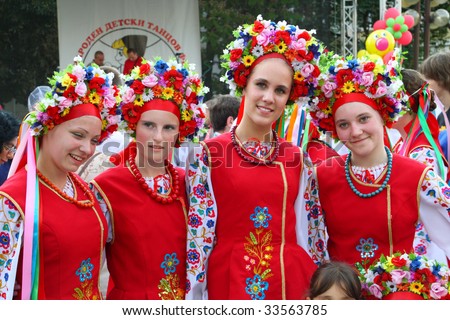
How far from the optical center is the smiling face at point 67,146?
332cm

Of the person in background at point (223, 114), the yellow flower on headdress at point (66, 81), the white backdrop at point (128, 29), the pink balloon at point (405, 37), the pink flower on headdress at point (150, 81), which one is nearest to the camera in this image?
the yellow flower on headdress at point (66, 81)

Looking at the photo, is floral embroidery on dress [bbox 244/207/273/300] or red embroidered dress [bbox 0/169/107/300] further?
floral embroidery on dress [bbox 244/207/273/300]

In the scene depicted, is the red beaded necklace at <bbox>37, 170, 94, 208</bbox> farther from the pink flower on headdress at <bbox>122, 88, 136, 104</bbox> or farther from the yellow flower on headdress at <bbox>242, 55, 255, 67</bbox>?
the yellow flower on headdress at <bbox>242, 55, 255, 67</bbox>

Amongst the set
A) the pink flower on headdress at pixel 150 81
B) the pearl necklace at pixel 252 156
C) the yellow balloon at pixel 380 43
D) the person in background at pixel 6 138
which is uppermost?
the yellow balloon at pixel 380 43

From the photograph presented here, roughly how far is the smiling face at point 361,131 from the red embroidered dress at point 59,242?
1306mm

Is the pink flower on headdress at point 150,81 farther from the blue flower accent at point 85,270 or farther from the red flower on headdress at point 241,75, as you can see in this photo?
the blue flower accent at point 85,270

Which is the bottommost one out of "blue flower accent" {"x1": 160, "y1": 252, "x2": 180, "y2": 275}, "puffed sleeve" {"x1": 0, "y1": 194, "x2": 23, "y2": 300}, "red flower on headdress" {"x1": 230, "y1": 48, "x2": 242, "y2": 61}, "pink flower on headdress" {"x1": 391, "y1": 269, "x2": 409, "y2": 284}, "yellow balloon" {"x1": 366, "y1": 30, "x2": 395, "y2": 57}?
"pink flower on headdress" {"x1": 391, "y1": 269, "x2": 409, "y2": 284}

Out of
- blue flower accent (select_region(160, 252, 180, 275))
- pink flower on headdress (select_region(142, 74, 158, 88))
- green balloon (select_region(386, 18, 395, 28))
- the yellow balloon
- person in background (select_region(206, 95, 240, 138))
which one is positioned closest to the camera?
blue flower accent (select_region(160, 252, 180, 275))

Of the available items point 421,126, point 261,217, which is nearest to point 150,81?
point 261,217

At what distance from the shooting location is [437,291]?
3127mm

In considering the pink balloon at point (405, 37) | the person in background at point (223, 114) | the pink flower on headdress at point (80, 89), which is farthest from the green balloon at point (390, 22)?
the pink flower on headdress at point (80, 89)

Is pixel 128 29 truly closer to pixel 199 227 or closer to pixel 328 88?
pixel 328 88

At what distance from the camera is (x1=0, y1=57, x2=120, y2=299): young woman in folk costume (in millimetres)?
3080

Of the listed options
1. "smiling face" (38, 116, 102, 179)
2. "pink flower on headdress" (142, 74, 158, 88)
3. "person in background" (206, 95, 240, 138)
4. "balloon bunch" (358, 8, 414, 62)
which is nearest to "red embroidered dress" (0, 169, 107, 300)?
"smiling face" (38, 116, 102, 179)
